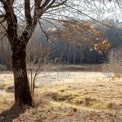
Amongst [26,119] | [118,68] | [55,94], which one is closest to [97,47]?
[26,119]

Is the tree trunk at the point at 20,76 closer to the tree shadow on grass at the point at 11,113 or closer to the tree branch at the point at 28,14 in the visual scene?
the tree shadow on grass at the point at 11,113

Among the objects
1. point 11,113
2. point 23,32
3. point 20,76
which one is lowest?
point 11,113

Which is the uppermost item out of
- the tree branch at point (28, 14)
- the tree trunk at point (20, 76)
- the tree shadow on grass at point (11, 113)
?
the tree branch at point (28, 14)

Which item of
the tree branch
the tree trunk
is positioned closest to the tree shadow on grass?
the tree trunk

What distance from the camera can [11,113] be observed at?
1233 centimetres

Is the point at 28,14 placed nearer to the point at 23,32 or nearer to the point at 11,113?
the point at 23,32

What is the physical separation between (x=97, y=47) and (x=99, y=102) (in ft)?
22.2

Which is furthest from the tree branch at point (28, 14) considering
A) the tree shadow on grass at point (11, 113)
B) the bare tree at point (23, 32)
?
the tree shadow on grass at point (11, 113)

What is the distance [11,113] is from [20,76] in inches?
58.2

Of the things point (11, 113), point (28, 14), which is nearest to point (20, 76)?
point (11, 113)

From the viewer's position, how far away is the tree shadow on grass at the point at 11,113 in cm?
1148

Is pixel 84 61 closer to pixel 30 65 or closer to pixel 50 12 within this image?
pixel 30 65

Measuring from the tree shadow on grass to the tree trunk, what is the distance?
0.42 meters

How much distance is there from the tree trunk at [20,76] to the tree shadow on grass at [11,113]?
42cm
